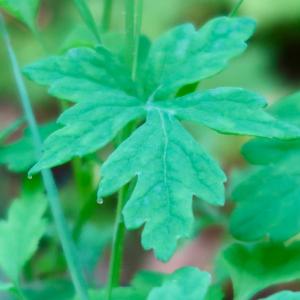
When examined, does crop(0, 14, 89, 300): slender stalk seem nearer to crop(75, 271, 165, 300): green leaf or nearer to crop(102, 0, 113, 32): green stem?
crop(75, 271, 165, 300): green leaf

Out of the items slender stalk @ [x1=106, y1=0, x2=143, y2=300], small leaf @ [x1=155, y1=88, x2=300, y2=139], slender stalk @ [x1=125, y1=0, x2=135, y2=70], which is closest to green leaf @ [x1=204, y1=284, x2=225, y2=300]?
slender stalk @ [x1=106, y1=0, x2=143, y2=300]

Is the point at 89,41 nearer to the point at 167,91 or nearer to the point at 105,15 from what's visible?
the point at 105,15

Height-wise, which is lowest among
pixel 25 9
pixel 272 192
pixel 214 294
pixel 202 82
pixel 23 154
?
pixel 202 82

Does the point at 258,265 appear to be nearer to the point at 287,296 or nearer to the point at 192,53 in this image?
the point at 287,296

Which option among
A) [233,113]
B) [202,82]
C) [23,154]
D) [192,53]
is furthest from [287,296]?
[202,82]

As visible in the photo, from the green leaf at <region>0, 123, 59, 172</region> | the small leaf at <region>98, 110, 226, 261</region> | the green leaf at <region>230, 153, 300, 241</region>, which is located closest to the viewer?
the small leaf at <region>98, 110, 226, 261</region>

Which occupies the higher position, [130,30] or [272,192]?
[130,30]
